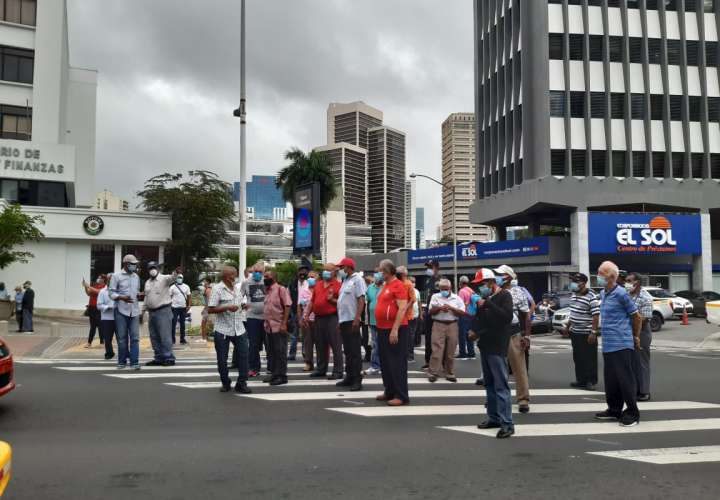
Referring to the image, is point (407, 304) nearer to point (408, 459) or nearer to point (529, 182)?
point (408, 459)

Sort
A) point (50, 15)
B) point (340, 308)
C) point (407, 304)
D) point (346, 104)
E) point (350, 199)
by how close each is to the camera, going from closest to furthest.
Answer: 1. point (407, 304)
2. point (340, 308)
3. point (50, 15)
4. point (350, 199)
5. point (346, 104)

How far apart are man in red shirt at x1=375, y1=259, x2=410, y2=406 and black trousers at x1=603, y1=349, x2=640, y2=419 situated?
2518mm

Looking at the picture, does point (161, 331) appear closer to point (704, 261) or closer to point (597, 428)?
point (597, 428)

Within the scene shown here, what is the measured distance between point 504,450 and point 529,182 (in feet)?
120

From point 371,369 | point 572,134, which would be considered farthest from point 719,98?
point 371,369

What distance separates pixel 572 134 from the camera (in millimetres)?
40594

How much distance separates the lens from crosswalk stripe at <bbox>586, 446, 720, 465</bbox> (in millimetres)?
5773

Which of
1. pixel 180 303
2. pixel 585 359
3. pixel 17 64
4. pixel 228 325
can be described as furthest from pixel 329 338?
pixel 17 64

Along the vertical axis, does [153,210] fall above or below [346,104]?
below

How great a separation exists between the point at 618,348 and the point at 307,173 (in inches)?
2286

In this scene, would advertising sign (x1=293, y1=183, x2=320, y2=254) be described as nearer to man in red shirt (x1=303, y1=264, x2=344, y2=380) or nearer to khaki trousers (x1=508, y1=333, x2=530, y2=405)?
man in red shirt (x1=303, y1=264, x2=344, y2=380)

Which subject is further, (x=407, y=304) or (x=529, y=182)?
(x=529, y=182)

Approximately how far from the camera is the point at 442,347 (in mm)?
11156

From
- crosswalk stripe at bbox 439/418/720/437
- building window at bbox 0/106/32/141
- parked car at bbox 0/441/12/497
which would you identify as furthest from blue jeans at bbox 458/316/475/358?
building window at bbox 0/106/32/141
